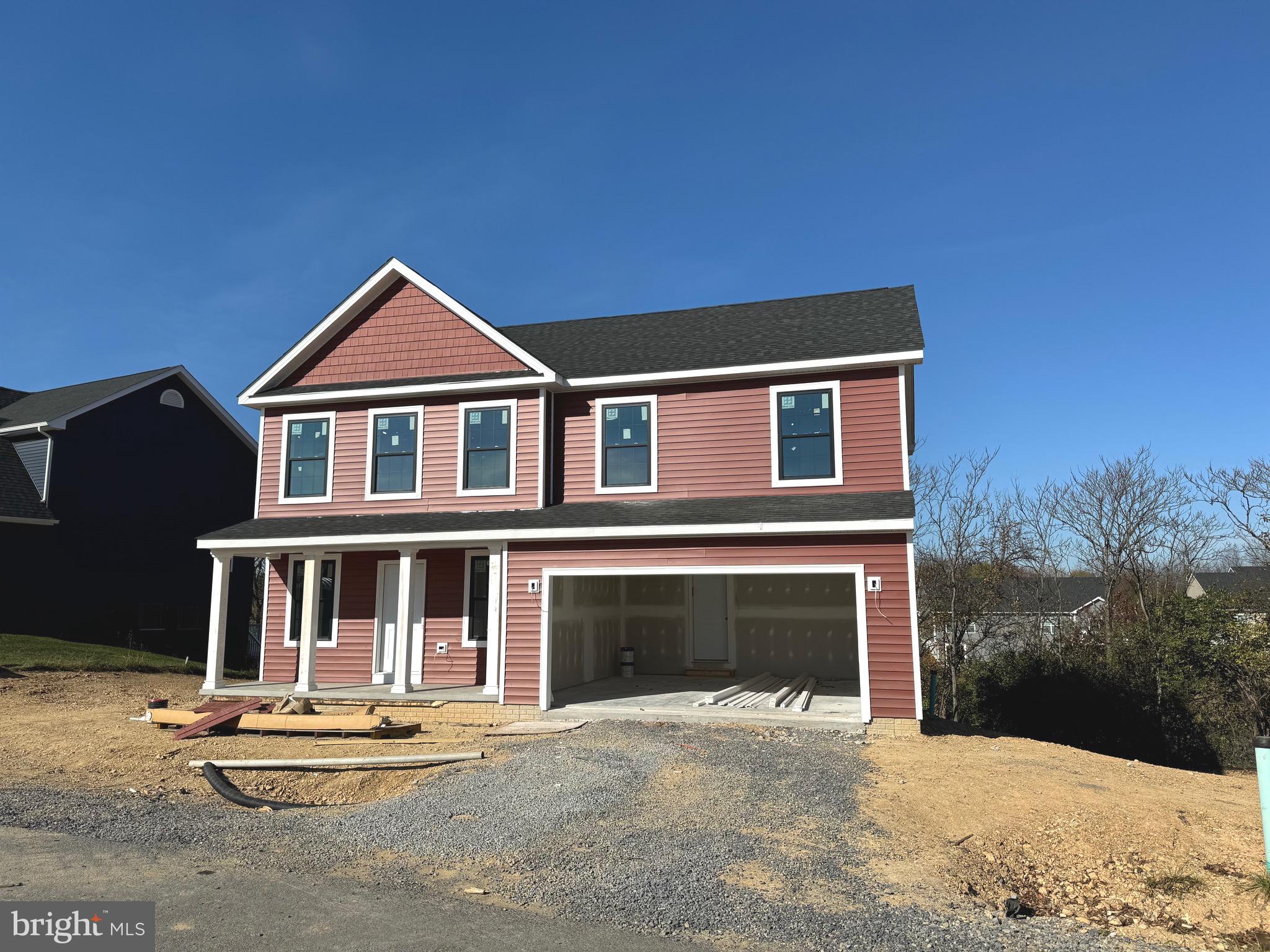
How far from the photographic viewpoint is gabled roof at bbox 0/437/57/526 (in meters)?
20.6

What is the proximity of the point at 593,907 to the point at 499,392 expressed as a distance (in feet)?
36.4

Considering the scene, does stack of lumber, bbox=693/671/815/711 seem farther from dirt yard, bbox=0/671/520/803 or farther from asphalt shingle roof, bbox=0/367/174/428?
asphalt shingle roof, bbox=0/367/174/428

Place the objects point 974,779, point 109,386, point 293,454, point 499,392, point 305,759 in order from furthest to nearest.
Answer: point 109,386 → point 293,454 → point 499,392 → point 305,759 → point 974,779

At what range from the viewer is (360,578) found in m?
16.3

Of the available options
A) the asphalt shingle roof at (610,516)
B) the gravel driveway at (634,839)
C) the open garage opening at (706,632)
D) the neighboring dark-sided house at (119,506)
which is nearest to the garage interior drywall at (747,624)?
the open garage opening at (706,632)

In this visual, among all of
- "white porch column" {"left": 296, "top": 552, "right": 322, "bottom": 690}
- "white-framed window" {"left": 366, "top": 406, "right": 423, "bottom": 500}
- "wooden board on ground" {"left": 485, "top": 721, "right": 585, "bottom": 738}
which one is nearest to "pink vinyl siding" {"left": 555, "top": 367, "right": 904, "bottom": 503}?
"white-framed window" {"left": 366, "top": 406, "right": 423, "bottom": 500}

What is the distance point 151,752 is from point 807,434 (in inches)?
415

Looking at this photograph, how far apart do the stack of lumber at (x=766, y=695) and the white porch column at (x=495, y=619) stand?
134 inches

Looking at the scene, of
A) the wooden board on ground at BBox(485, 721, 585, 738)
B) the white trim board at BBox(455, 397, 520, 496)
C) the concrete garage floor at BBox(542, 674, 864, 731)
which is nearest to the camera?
the wooden board on ground at BBox(485, 721, 585, 738)

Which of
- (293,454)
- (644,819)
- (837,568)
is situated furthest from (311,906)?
(293,454)

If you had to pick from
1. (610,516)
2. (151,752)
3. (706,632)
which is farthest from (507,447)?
(151,752)

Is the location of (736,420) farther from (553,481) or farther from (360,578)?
(360,578)

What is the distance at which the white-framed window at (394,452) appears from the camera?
15922 mm

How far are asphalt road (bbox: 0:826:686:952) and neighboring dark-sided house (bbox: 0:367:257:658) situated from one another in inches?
698
